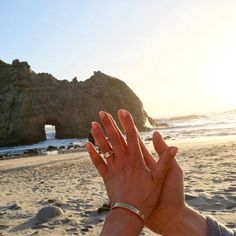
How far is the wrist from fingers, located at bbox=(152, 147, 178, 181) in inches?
11.7

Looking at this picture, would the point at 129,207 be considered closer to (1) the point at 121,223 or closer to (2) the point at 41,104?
(1) the point at 121,223

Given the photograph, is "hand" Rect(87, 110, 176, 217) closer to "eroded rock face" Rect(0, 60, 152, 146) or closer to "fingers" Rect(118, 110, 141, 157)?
"fingers" Rect(118, 110, 141, 157)

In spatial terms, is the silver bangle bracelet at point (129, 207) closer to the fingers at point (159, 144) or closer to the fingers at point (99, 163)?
the fingers at point (99, 163)

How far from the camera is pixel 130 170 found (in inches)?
63.4

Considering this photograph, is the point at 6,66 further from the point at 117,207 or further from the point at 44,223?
the point at 117,207

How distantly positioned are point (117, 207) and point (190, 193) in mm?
4601

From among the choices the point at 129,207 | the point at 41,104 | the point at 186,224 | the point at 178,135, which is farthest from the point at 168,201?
the point at 41,104

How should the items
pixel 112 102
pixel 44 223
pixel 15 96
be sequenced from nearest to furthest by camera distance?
pixel 44 223
pixel 15 96
pixel 112 102

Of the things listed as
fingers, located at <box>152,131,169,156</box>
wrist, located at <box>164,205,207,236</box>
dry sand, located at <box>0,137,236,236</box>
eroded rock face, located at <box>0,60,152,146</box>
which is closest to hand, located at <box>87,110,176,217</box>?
fingers, located at <box>152,131,169,156</box>

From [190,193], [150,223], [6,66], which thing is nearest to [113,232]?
[150,223]

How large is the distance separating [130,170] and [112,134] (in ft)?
0.65

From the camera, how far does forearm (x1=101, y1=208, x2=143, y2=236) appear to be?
1512 millimetres

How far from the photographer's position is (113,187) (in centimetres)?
166

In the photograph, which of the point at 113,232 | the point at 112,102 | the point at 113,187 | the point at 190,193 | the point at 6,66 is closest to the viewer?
the point at 113,232
